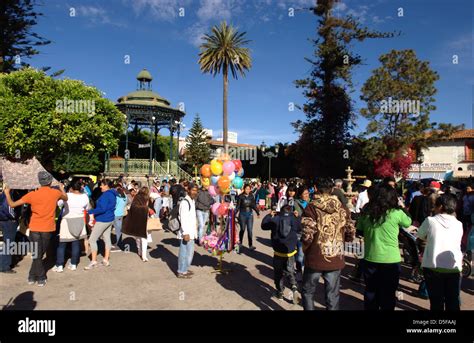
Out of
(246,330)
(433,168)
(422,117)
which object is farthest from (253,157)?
(246,330)

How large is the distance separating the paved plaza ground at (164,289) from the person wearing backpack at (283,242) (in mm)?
289

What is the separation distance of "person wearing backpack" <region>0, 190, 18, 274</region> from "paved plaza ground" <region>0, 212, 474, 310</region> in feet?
0.85

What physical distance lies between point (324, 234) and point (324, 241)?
0.08 m

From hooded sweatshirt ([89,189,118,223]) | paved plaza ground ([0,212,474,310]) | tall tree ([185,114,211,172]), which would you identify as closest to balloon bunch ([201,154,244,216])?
paved plaza ground ([0,212,474,310])

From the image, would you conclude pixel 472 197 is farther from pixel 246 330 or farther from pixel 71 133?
pixel 71 133

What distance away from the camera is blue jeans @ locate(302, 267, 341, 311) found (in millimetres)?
3590

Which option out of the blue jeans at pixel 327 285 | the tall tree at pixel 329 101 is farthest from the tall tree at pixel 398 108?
the blue jeans at pixel 327 285

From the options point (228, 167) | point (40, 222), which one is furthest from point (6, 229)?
point (228, 167)

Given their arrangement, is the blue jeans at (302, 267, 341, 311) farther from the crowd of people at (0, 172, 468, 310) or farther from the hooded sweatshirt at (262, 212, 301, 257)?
the hooded sweatshirt at (262, 212, 301, 257)

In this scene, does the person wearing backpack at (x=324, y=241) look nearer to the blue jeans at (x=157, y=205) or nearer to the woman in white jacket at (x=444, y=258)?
the woman in white jacket at (x=444, y=258)

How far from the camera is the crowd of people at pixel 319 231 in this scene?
139 inches

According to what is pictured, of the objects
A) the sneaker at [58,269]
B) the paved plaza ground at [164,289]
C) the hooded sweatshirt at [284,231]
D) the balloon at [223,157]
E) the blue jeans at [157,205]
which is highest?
the balloon at [223,157]

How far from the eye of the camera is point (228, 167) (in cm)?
709

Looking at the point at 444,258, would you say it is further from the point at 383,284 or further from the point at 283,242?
the point at 283,242
